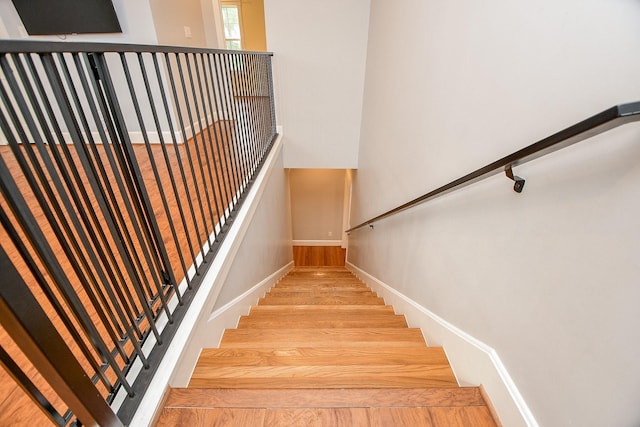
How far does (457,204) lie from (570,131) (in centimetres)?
76

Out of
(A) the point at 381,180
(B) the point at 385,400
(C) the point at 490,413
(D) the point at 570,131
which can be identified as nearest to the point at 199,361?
(B) the point at 385,400

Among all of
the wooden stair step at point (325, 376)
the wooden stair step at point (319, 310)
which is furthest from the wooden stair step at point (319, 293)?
the wooden stair step at point (325, 376)

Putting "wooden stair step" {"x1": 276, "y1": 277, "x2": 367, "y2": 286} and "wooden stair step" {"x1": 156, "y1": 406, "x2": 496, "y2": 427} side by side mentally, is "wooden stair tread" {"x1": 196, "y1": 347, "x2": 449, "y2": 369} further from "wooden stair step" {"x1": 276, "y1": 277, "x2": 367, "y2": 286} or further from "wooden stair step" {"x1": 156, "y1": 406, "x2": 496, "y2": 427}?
"wooden stair step" {"x1": 276, "y1": 277, "x2": 367, "y2": 286}

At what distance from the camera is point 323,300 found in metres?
2.86

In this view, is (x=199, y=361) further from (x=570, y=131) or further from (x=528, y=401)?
(x=570, y=131)

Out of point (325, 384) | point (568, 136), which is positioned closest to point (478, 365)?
point (325, 384)

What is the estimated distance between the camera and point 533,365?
94 centimetres

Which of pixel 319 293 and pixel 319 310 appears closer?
pixel 319 310

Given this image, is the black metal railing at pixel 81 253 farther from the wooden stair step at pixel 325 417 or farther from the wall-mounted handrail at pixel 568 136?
the wall-mounted handrail at pixel 568 136

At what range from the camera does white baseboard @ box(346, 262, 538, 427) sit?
3.26 feet

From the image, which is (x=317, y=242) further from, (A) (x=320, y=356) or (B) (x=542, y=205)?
(B) (x=542, y=205)

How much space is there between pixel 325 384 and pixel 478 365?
0.62m

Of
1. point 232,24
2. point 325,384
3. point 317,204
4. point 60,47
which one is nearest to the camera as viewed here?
point 60,47

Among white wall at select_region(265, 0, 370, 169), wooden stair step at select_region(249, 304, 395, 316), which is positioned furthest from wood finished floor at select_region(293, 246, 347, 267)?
wooden stair step at select_region(249, 304, 395, 316)
